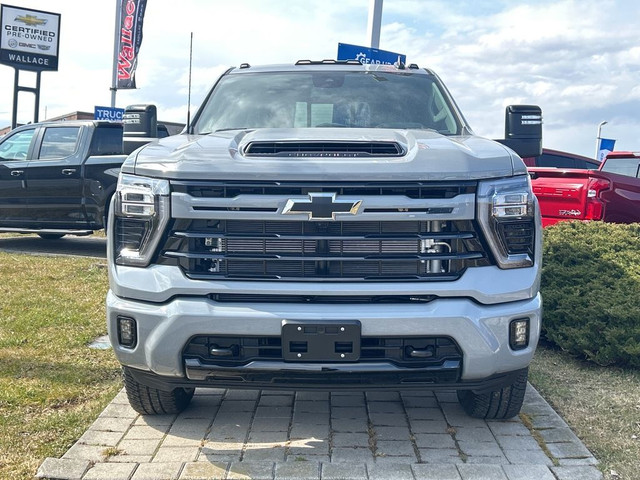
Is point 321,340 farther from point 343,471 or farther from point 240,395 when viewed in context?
point 240,395

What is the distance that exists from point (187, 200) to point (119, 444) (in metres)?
1.34

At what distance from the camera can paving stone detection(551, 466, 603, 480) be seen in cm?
334

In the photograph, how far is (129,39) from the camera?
2256 cm

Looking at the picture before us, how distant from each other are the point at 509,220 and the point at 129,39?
69.9 ft


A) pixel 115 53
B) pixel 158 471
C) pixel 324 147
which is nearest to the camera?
pixel 158 471

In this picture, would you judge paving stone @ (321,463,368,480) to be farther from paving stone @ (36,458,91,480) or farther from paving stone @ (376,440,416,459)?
paving stone @ (36,458,91,480)

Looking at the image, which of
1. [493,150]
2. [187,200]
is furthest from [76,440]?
[493,150]

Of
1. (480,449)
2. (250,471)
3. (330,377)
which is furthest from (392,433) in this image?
(250,471)

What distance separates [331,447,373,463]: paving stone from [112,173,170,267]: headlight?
1342 mm

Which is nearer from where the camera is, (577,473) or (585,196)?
(577,473)

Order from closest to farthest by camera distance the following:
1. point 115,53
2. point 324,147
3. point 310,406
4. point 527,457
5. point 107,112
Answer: point 527,457 → point 324,147 → point 310,406 → point 107,112 → point 115,53

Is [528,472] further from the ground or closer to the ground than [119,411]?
further from the ground

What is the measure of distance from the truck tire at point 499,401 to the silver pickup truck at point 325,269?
13.2 inches

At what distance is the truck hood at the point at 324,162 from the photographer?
10.9 ft
